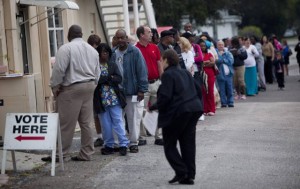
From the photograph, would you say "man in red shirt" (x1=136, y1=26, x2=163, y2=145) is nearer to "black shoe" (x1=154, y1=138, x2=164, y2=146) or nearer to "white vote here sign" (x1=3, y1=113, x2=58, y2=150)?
A: "black shoe" (x1=154, y1=138, x2=164, y2=146)

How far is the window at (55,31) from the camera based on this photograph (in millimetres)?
17984

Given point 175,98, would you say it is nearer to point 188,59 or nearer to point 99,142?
point 99,142

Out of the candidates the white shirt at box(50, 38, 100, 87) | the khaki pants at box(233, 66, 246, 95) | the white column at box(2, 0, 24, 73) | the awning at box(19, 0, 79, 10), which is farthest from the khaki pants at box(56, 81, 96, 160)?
Answer: the khaki pants at box(233, 66, 246, 95)

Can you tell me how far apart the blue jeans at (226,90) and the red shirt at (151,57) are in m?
7.07

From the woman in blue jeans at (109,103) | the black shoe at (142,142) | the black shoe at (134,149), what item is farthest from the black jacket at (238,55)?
the woman in blue jeans at (109,103)

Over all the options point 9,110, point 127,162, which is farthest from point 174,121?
point 9,110

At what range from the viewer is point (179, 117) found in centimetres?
979

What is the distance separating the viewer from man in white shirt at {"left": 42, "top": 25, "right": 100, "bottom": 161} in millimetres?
11453

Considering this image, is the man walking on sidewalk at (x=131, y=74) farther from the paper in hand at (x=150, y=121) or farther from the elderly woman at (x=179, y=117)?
the elderly woman at (x=179, y=117)

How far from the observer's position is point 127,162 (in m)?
11.8

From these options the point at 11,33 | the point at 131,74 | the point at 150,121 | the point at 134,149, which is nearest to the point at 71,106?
the point at 131,74

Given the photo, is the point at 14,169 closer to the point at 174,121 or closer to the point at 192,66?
the point at 174,121

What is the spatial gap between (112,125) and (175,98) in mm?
2898

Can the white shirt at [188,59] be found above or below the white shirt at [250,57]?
above
